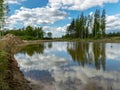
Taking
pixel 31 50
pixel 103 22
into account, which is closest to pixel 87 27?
pixel 103 22

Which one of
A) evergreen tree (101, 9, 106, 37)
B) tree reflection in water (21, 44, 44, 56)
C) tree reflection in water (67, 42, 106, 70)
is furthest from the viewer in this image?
evergreen tree (101, 9, 106, 37)

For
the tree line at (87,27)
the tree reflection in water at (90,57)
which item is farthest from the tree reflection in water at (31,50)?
the tree line at (87,27)

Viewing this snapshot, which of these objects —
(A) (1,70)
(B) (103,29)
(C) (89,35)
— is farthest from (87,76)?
(C) (89,35)

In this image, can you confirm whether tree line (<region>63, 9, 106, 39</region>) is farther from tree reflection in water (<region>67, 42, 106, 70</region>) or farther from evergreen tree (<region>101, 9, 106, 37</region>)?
tree reflection in water (<region>67, 42, 106, 70</region>)

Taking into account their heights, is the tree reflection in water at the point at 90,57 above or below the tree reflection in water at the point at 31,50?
above

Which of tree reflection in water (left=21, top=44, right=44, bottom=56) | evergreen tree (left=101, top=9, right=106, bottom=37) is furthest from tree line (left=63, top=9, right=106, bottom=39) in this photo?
tree reflection in water (left=21, top=44, right=44, bottom=56)

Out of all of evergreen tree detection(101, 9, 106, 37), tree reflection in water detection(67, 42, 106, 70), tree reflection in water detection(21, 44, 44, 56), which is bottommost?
tree reflection in water detection(21, 44, 44, 56)

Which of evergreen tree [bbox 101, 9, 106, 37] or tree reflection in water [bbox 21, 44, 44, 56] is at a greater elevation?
evergreen tree [bbox 101, 9, 106, 37]

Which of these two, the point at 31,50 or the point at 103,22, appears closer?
the point at 31,50

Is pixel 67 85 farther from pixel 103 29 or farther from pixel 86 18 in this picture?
pixel 86 18

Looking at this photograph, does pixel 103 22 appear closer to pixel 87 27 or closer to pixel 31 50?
pixel 87 27

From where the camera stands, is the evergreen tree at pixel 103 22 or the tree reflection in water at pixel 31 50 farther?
the evergreen tree at pixel 103 22

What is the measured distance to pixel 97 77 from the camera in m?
17.7

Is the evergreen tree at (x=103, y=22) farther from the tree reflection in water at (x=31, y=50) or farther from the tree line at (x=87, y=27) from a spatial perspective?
the tree reflection in water at (x=31, y=50)
